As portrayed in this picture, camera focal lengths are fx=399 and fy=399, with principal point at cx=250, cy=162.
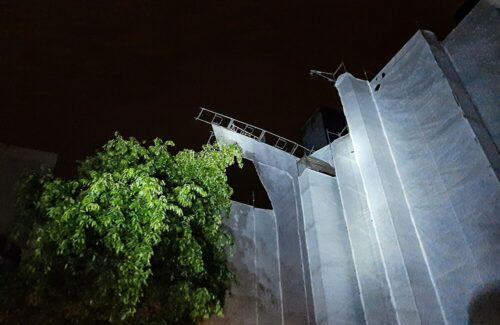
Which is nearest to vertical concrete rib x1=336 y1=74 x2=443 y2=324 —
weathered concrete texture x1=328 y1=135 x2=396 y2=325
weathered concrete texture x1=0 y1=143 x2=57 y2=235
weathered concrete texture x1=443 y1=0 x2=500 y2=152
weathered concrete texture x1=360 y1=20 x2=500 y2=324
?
weathered concrete texture x1=360 y1=20 x2=500 y2=324

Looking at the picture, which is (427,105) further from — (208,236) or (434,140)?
(208,236)

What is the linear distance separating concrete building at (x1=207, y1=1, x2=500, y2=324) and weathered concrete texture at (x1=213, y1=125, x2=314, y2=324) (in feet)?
0.09

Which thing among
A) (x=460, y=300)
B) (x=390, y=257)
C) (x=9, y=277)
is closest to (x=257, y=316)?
(x=390, y=257)

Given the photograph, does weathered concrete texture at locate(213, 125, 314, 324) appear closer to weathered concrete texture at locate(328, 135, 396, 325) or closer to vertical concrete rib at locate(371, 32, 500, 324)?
weathered concrete texture at locate(328, 135, 396, 325)

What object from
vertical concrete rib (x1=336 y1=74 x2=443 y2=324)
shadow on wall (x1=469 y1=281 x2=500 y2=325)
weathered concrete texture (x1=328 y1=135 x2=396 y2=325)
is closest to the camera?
shadow on wall (x1=469 y1=281 x2=500 y2=325)

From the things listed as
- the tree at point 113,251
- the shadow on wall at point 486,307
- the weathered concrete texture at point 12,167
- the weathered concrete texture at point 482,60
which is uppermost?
the weathered concrete texture at point 482,60

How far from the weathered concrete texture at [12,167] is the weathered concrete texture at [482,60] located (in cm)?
820

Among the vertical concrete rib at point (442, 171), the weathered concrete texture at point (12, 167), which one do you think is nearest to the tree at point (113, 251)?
Result: the weathered concrete texture at point (12, 167)

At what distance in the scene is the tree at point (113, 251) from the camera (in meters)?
5.55

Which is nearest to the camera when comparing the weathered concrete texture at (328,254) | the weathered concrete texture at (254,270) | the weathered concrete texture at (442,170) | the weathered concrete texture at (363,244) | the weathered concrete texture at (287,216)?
the weathered concrete texture at (442,170)

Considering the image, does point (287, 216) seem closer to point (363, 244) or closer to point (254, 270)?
point (254, 270)

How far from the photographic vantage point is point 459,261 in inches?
238

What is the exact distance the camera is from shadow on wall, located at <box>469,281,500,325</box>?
5430 mm

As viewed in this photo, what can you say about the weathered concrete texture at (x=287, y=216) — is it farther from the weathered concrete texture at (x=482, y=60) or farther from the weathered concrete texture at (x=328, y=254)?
the weathered concrete texture at (x=482, y=60)
